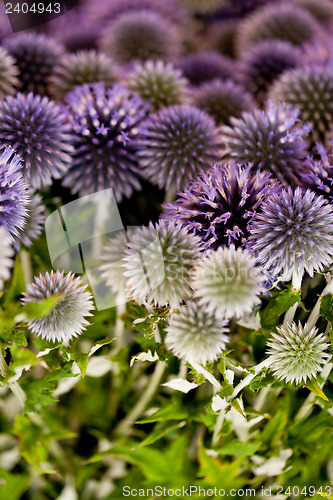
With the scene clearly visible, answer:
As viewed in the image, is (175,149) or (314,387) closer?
(314,387)

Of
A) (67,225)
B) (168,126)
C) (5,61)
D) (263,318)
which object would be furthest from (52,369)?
(5,61)

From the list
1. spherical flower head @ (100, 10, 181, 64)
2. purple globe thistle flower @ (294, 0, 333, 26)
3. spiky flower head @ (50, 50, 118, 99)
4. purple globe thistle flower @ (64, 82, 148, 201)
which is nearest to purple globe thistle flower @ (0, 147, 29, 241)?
purple globe thistle flower @ (64, 82, 148, 201)

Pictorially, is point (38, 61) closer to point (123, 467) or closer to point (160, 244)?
point (160, 244)

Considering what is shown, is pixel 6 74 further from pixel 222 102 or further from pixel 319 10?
pixel 319 10

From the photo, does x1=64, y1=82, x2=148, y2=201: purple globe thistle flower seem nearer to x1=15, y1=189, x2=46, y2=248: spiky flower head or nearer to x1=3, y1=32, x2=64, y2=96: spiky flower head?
x1=15, y1=189, x2=46, y2=248: spiky flower head

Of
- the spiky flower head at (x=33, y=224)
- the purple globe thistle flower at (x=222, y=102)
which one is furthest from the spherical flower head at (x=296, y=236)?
the purple globe thistle flower at (x=222, y=102)

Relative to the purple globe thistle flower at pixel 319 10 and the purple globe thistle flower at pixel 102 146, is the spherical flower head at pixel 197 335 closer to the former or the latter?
the purple globe thistle flower at pixel 102 146

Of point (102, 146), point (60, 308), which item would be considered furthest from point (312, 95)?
point (60, 308)
